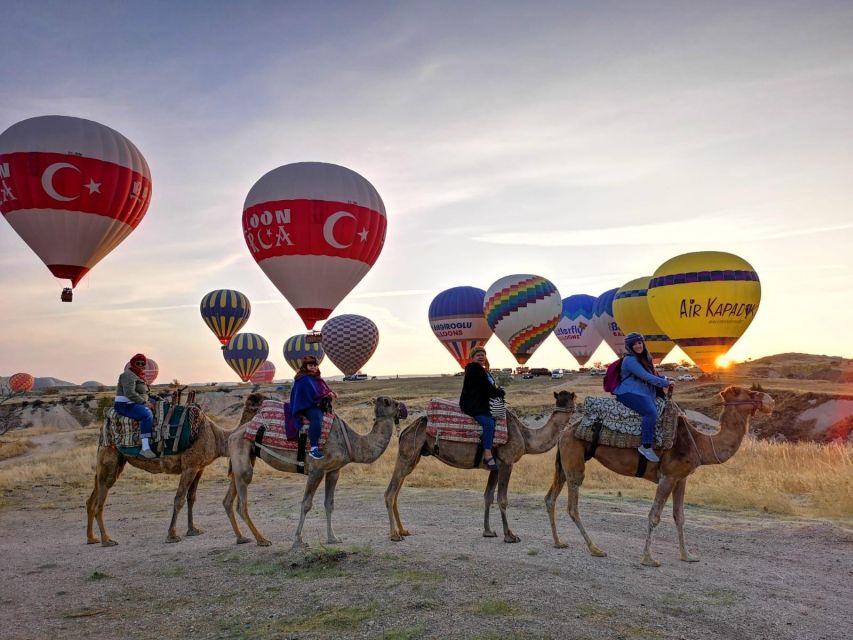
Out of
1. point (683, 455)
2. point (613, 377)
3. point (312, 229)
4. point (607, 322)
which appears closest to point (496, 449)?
point (613, 377)

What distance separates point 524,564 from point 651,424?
3.13 metres

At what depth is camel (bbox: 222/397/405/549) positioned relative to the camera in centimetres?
1160

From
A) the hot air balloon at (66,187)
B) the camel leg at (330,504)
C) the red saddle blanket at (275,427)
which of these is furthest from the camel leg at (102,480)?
the hot air balloon at (66,187)

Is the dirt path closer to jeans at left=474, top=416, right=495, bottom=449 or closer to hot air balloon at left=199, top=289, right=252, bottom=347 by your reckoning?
jeans at left=474, top=416, right=495, bottom=449

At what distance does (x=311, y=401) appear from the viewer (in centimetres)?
1144

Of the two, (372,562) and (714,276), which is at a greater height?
(714,276)

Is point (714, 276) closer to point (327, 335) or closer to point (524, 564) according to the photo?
point (524, 564)

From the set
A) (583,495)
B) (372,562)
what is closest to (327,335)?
(583,495)

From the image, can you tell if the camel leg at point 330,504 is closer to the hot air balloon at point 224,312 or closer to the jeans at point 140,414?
the jeans at point 140,414

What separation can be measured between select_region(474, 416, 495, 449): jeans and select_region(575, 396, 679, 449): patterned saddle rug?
1.57 metres

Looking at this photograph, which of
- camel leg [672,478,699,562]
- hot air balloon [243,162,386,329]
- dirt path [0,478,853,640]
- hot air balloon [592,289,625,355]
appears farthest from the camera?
hot air balloon [592,289,625,355]

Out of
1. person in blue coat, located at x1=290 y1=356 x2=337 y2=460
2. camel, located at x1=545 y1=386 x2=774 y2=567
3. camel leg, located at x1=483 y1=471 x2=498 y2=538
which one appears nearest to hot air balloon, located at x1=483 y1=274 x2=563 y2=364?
camel leg, located at x1=483 y1=471 x2=498 y2=538

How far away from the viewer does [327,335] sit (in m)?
101

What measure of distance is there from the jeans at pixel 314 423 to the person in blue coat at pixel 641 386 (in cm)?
525
